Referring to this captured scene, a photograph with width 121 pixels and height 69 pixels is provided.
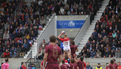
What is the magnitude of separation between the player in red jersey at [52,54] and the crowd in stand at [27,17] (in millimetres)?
19563

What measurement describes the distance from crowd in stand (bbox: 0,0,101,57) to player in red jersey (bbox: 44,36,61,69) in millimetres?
19563

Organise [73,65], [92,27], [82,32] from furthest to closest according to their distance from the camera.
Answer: [92,27], [82,32], [73,65]

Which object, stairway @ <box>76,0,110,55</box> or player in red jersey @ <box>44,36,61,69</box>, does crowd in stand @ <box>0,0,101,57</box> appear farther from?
player in red jersey @ <box>44,36,61,69</box>

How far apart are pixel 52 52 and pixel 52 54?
3.6 inches

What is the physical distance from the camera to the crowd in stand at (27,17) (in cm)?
3606

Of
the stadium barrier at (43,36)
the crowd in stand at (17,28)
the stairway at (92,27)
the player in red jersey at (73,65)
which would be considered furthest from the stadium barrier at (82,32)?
Result: the player in red jersey at (73,65)

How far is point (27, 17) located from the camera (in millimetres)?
39094

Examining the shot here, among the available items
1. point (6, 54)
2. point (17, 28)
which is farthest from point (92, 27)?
point (6, 54)

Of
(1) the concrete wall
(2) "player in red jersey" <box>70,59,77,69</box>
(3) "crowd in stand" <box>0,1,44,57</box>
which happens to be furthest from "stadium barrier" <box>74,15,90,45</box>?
(2) "player in red jersey" <box>70,59,77,69</box>

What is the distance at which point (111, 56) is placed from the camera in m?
31.4

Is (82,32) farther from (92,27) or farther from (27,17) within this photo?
(27,17)

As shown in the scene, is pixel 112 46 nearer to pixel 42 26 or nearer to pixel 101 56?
pixel 101 56

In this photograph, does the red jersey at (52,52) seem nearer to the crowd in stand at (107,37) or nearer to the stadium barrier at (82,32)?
the crowd in stand at (107,37)

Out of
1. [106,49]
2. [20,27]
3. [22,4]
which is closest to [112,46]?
[106,49]
